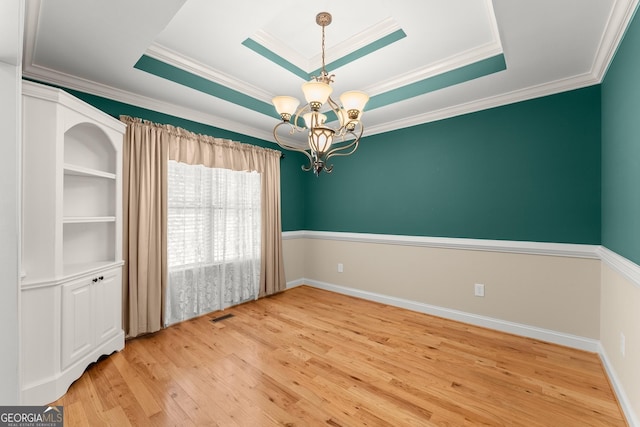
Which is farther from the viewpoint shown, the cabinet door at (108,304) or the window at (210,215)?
the window at (210,215)

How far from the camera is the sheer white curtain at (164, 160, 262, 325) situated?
3.24 metres

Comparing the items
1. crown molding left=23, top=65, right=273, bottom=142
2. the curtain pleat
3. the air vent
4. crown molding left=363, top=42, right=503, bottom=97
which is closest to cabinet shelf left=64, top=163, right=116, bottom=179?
the curtain pleat

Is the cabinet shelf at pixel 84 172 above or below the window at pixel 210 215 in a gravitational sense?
above

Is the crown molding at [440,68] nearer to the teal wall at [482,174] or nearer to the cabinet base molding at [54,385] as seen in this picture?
the teal wall at [482,174]

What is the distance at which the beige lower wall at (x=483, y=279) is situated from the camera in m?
2.63

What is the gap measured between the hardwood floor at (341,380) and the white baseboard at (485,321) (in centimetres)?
9

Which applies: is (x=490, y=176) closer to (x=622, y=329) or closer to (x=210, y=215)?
(x=622, y=329)

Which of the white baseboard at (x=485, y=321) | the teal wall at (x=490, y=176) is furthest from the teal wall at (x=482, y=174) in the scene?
the white baseboard at (x=485, y=321)

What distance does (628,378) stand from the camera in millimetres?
1769

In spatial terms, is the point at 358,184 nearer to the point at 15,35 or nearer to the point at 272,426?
the point at 272,426

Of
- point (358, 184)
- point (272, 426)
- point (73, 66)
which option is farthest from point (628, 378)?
point (73, 66)

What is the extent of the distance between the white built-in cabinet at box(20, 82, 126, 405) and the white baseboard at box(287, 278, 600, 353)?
9.92 feet

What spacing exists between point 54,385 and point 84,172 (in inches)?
61.9

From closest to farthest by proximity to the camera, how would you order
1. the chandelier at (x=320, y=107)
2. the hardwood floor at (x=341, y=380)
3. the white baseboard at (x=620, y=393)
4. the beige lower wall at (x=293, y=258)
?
the white baseboard at (x=620, y=393)
the hardwood floor at (x=341, y=380)
the chandelier at (x=320, y=107)
the beige lower wall at (x=293, y=258)
